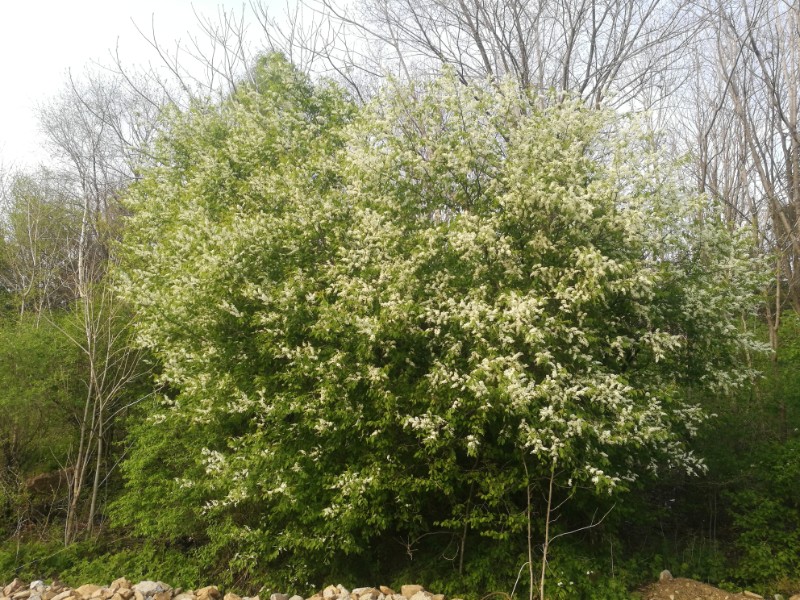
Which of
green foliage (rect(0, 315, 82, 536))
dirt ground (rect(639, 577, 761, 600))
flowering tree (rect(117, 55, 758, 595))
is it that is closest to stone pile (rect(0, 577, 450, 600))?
flowering tree (rect(117, 55, 758, 595))

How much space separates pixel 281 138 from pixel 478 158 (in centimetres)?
398

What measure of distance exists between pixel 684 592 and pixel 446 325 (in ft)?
14.4

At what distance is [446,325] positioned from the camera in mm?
7535

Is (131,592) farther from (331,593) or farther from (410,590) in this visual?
(410,590)

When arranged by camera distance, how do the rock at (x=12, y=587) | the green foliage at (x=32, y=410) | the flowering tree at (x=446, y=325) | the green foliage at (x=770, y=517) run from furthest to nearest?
the green foliage at (x=32, y=410), the rock at (x=12, y=587), the green foliage at (x=770, y=517), the flowering tree at (x=446, y=325)

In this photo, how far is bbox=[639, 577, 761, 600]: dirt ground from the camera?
7.59 m

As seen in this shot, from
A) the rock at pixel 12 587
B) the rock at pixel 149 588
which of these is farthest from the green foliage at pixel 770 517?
the rock at pixel 12 587

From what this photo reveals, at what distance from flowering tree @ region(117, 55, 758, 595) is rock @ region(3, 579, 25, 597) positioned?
2804 mm

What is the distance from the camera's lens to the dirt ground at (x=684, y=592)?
759 centimetres

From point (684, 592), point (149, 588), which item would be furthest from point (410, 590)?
point (149, 588)

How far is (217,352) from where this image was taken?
870cm

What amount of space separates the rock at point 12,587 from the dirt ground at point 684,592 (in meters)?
8.91

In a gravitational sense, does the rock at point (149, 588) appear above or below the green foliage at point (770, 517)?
below

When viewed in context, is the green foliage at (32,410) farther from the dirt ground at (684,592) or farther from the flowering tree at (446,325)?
the dirt ground at (684,592)
